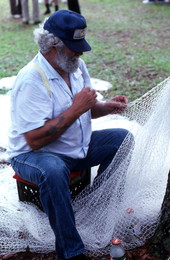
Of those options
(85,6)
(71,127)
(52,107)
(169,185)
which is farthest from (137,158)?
(85,6)

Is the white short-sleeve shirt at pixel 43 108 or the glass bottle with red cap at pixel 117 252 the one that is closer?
the glass bottle with red cap at pixel 117 252

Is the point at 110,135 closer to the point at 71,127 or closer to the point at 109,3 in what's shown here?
the point at 71,127

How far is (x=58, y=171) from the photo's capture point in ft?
7.11

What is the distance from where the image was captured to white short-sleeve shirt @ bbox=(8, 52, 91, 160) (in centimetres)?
223

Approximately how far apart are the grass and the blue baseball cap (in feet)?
8.11

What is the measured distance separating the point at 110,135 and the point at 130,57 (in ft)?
14.0

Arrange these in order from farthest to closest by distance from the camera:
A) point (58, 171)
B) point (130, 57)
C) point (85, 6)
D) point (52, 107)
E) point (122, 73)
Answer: point (85, 6), point (130, 57), point (122, 73), point (52, 107), point (58, 171)

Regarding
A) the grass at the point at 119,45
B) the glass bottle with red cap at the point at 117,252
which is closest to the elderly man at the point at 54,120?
the glass bottle with red cap at the point at 117,252

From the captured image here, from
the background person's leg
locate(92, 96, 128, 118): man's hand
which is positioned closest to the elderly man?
locate(92, 96, 128, 118): man's hand

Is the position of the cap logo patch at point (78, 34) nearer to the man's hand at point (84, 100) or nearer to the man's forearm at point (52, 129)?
the man's hand at point (84, 100)

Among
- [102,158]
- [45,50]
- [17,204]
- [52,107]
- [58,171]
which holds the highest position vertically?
[45,50]

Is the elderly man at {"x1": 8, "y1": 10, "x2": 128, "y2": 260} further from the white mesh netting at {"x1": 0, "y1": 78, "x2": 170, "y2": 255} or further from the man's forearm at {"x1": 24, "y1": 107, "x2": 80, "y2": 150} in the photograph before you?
the white mesh netting at {"x1": 0, "y1": 78, "x2": 170, "y2": 255}

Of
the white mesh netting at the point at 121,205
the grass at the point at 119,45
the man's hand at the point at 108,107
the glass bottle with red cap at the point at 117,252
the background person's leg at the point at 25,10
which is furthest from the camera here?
the background person's leg at the point at 25,10

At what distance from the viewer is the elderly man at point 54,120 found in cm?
216
